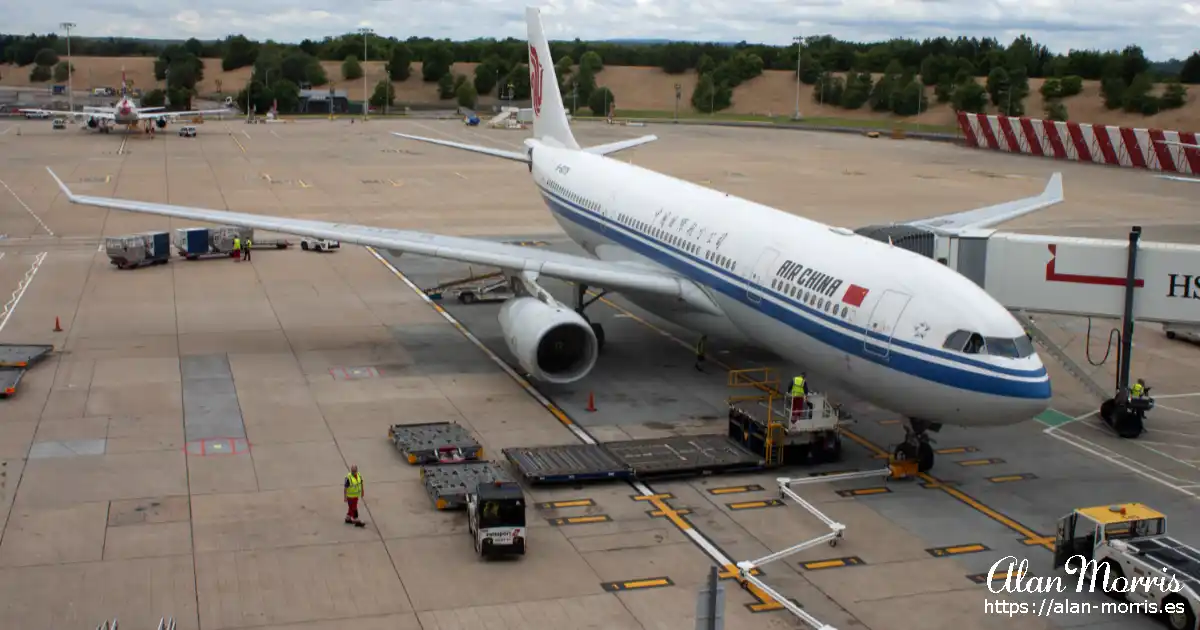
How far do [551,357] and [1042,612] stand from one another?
14008 millimetres

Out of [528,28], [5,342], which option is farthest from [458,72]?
[5,342]

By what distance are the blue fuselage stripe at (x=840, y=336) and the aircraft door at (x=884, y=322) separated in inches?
1.7

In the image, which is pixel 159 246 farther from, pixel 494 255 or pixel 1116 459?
pixel 1116 459

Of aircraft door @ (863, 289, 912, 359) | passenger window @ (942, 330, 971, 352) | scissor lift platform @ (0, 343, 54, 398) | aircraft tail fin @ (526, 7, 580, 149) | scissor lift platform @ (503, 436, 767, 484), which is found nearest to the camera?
passenger window @ (942, 330, 971, 352)

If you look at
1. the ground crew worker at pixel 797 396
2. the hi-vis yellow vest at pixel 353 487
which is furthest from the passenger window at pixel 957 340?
the hi-vis yellow vest at pixel 353 487

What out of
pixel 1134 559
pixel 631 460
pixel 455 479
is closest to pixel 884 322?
pixel 631 460

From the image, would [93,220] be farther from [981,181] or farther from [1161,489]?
[981,181]

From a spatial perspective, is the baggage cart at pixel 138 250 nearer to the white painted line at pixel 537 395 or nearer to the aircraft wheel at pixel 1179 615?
the white painted line at pixel 537 395

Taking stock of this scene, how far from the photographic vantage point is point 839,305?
2323 cm

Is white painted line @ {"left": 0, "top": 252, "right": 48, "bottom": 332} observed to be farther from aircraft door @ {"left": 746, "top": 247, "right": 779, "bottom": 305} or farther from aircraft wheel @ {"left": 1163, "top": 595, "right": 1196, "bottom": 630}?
aircraft wheel @ {"left": 1163, "top": 595, "right": 1196, "bottom": 630}

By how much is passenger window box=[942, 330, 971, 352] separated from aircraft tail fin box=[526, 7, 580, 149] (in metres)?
24.2

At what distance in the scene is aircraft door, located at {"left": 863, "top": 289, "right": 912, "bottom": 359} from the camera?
72.1 feet
